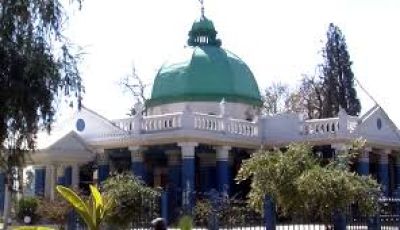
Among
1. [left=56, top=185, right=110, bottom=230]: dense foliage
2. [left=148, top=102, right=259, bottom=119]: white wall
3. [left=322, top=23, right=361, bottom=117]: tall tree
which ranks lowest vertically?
[left=56, top=185, right=110, bottom=230]: dense foliage

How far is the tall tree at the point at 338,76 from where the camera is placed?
40.8m

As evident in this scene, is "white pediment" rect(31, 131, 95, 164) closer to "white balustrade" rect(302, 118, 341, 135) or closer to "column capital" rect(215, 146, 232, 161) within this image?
"column capital" rect(215, 146, 232, 161)

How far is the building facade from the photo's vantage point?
2778cm

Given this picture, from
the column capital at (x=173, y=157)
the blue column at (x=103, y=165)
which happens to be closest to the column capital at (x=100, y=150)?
A: the blue column at (x=103, y=165)

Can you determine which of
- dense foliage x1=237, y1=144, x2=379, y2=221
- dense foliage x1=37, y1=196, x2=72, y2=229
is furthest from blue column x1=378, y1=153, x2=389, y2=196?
dense foliage x1=37, y1=196, x2=72, y2=229

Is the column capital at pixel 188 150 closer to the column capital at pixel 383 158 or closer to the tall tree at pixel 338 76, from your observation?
the column capital at pixel 383 158

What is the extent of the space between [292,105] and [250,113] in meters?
15.0

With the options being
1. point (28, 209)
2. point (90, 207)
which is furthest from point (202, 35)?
point (90, 207)

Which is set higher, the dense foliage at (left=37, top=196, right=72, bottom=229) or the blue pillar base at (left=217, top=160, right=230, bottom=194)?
the blue pillar base at (left=217, top=160, right=230, bottom=194)

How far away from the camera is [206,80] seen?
3141 centimetres

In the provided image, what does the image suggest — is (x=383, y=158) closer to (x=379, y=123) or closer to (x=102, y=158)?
(x=379, y=123)

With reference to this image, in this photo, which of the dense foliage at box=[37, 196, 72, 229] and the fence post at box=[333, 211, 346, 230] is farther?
the dense foliage at box=[37, 196, 72, 229]

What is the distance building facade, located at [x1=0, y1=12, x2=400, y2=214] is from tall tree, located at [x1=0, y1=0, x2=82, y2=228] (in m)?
11.0

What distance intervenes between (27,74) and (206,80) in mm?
16920
